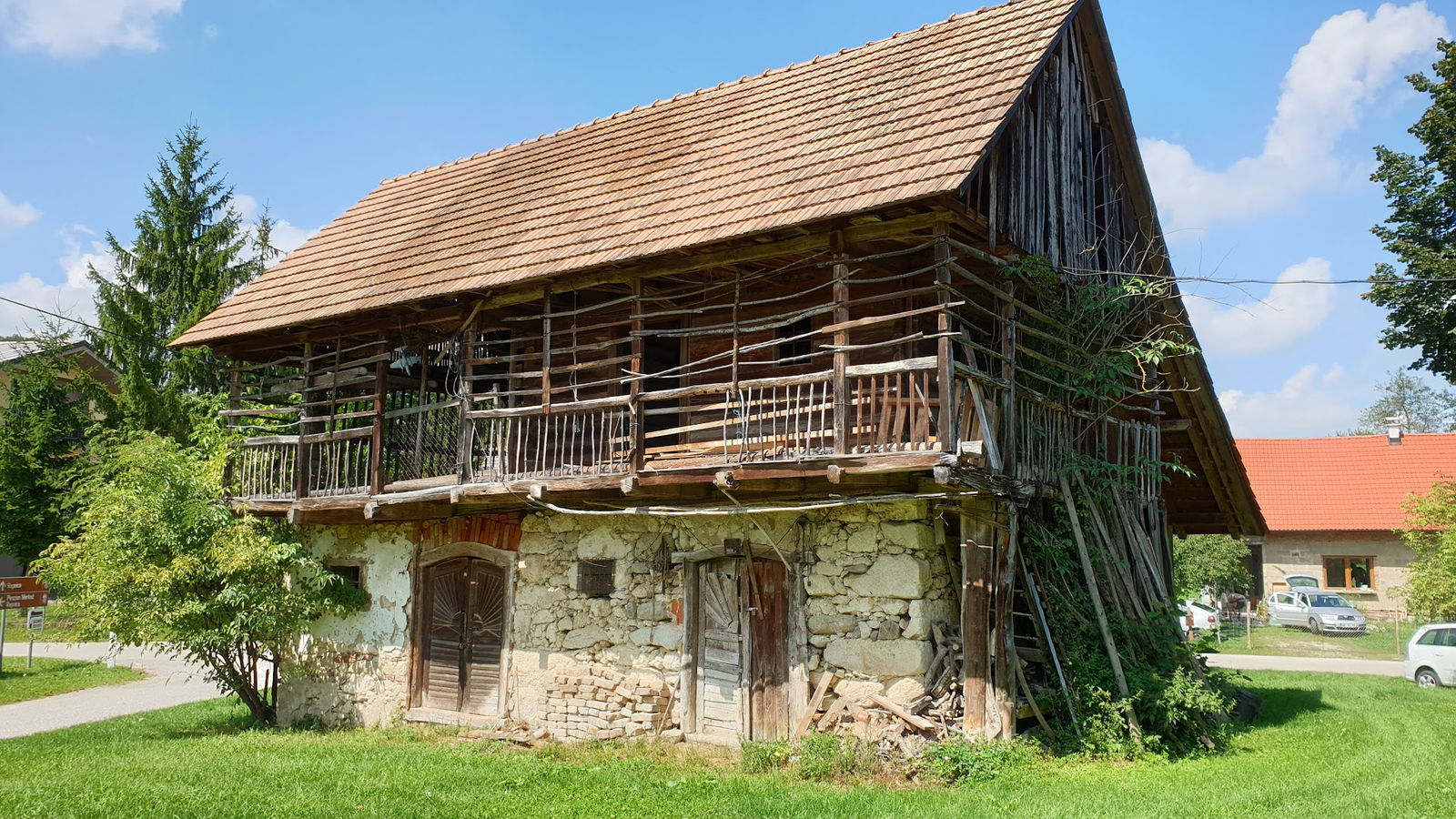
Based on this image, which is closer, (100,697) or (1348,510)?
(100,697)

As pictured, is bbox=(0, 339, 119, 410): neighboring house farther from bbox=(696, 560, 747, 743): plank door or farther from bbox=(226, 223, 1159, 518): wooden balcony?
bbox=(696, 560, 747, 743): plank door

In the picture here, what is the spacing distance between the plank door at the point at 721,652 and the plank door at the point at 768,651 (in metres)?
0.11

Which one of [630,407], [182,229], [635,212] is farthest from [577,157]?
[182,229]

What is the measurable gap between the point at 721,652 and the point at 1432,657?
12875 millimetres

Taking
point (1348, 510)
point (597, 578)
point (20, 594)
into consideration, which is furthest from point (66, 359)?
point (1348, 510)

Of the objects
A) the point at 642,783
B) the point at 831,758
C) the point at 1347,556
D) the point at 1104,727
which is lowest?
the point at 642,783

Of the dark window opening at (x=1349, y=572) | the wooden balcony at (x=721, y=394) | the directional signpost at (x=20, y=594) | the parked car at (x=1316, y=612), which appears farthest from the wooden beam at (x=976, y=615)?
the dark window opening at (x=1349, y=572)

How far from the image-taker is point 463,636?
1317 centimetres

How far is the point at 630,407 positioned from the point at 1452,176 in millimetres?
21085

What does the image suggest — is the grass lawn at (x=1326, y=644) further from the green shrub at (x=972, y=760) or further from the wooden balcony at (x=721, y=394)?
the green shrub at (x=972, y=760)

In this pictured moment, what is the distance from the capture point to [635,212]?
1179cm

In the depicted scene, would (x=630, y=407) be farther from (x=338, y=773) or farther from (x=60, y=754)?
(x=60, y=754)

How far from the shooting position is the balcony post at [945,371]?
Result: 8.69 m

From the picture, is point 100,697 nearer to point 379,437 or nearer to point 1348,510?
point 379,437
